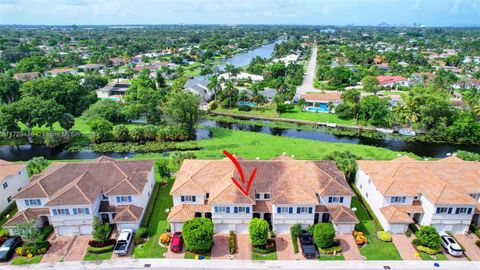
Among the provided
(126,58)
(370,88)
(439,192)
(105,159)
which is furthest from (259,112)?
(126,58)

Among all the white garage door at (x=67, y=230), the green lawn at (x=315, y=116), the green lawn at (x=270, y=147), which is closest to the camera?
the white garage door at (x=67, y=230)

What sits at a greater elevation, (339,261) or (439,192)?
(439,192)

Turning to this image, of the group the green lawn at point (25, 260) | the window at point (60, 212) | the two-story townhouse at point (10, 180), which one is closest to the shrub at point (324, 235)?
the window at point (60, 212)

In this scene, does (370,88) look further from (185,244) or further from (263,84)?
(185,244)

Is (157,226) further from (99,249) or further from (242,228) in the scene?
(242,228)

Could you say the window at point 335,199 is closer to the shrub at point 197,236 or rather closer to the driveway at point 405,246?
the driveway at point 405,246

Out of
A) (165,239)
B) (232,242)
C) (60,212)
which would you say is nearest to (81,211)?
(60,212)

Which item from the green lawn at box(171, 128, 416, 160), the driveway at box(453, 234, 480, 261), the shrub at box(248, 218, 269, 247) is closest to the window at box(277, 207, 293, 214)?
the shrub at box(248, 218, 269, 247)
